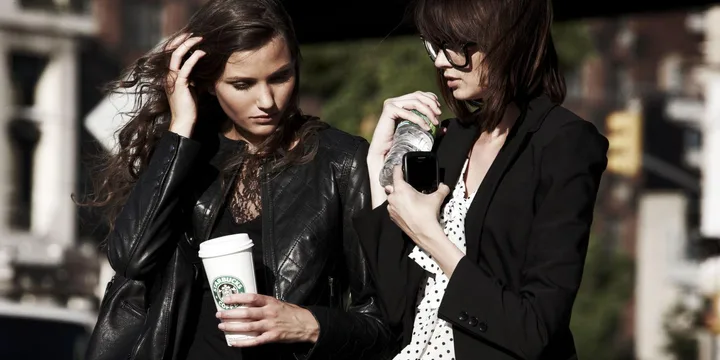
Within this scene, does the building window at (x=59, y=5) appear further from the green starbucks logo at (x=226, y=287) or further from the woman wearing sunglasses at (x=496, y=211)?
the woman wearing sunglasses at (x=496, y=211)

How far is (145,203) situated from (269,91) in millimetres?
486

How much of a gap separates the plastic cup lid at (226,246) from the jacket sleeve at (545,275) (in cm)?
56

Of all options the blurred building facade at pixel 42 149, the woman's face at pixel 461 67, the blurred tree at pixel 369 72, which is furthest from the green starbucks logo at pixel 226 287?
the blurred building facade at pixel 42 149

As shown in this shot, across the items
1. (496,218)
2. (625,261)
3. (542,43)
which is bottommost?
(625,261)

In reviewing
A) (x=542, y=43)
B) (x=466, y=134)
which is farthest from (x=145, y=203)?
(x=542, y=43)

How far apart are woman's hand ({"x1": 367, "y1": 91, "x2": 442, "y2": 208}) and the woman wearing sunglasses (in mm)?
26

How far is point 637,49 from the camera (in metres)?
62.4

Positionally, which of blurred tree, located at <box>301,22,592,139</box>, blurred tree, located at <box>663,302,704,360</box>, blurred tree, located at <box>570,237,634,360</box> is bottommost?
blurred tree, located at <box>570,237,634,360</box>

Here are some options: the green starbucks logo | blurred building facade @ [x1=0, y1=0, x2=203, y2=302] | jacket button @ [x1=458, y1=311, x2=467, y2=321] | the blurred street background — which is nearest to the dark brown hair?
jacket button @ [x1=458, y1=311, x2=467, y2=321]

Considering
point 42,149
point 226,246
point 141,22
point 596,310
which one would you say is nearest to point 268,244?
point 226,246

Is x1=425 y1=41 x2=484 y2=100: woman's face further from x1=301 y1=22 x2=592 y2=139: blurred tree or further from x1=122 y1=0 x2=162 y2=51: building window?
x1=122 y1=0 x2=162 y2=51: building window

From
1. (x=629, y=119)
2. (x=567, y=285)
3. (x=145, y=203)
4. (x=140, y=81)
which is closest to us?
(x=567, y=285)

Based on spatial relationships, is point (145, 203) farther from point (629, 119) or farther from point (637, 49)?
point (637, 49)

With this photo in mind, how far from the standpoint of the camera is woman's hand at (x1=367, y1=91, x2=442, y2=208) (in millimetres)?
3873
